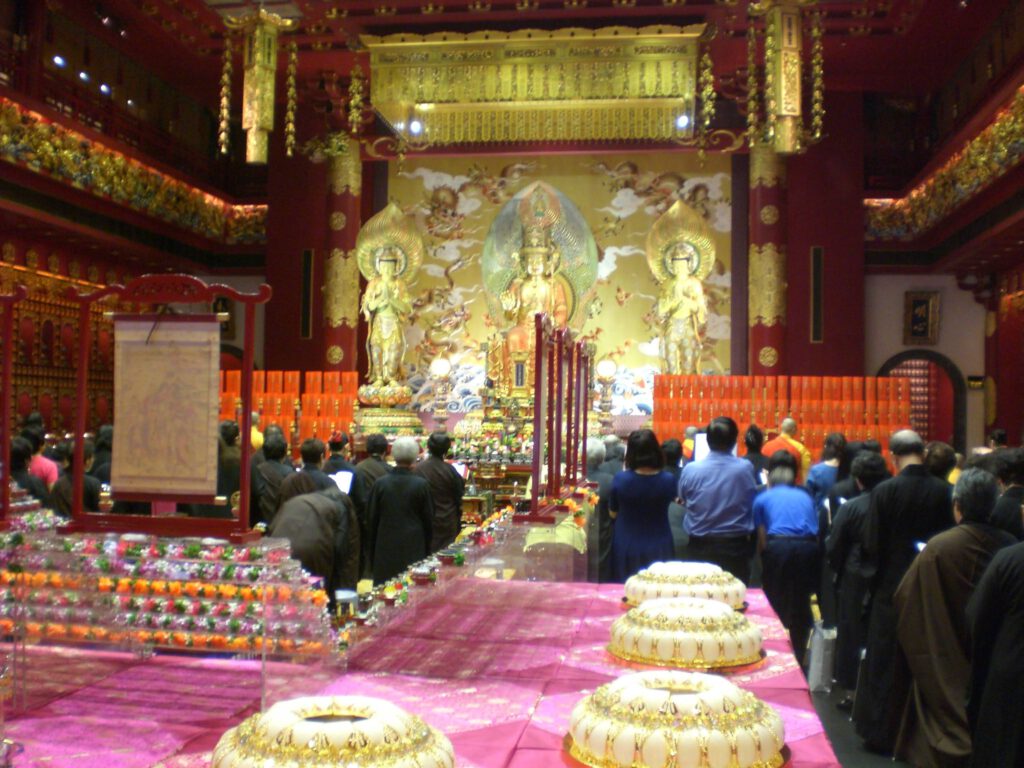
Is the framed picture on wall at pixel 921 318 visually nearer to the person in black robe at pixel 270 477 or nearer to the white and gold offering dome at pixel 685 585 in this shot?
the person in black robe at pixel 270 477

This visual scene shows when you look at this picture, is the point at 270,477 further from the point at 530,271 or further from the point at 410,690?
the point at 530,271

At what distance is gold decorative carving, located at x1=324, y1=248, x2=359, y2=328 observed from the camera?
1330cm

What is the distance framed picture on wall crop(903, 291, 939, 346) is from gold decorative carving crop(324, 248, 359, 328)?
684cm

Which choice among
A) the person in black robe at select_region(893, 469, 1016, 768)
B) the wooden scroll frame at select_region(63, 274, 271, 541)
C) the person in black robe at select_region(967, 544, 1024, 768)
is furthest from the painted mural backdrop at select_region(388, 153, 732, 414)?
the wooden scroll frame at select_region(63, 274, 271, 541)

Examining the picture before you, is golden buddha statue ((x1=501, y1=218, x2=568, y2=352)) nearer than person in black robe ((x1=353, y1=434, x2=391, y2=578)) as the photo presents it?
No

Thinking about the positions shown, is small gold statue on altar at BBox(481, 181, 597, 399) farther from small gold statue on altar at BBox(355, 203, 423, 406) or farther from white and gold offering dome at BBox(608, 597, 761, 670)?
white and gold offering dome at BBox(608, 597, 761, 670)

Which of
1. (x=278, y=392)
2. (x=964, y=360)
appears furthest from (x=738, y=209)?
(x=278, y=392)

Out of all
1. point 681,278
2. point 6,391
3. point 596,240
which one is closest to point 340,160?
point 596,240

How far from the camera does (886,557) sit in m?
3.76

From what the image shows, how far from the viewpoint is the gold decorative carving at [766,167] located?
12875mm

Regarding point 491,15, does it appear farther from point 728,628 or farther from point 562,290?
point 728,628

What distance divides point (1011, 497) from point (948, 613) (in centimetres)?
55

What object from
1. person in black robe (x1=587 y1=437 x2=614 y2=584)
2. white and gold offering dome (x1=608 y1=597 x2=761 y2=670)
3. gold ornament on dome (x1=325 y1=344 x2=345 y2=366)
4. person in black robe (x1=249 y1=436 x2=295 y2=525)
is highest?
gold ornament on dome (x1=325 y1=344 x2=345 y2=366)

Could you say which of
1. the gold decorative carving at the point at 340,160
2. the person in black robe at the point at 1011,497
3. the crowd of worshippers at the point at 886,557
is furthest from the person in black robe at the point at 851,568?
the gold decorative carving at the point at 340,160
